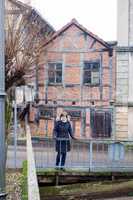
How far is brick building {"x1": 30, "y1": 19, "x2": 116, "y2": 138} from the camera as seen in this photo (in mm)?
31547

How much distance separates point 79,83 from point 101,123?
263 cm

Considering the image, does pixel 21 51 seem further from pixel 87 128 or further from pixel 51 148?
pixel 87 128

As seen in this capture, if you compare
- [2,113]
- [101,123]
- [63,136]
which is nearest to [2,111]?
[2,113]

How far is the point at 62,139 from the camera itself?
17469 millimetres

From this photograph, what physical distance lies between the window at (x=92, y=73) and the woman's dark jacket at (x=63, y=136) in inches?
566

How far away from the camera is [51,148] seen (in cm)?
1952

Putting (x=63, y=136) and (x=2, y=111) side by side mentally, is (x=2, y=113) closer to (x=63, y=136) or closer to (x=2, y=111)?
(x=2, y=111)

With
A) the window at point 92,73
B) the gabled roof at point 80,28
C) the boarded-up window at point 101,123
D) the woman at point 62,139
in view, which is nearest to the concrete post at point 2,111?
the woman at point 62,139

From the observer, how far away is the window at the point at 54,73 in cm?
3272

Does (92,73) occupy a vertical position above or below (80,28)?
below

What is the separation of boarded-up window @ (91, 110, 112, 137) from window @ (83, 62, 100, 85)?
1.72 meters

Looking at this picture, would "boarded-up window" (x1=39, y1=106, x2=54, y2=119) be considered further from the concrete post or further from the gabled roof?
the concrete post

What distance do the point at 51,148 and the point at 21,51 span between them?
6915mm

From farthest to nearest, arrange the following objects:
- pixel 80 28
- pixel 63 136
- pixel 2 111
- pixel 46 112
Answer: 1. pixel 46 112
2. pixel 80 28
3. pixel 63 136
4. pixel 2 111
